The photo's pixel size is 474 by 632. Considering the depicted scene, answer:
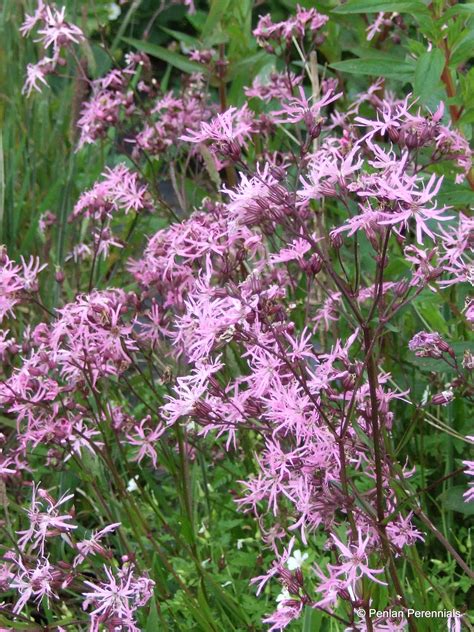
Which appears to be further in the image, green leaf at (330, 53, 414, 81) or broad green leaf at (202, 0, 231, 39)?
broad green leaf at (202, 0, 231, 39)

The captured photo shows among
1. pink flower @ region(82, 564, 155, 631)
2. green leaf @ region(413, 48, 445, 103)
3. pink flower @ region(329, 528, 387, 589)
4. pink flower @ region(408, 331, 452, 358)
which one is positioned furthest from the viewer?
green leaf @ region(413, 48, 445, 103)

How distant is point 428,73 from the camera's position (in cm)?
194

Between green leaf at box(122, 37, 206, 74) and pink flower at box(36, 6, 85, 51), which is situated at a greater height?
pink flower at box(36, 6, 85, 51)

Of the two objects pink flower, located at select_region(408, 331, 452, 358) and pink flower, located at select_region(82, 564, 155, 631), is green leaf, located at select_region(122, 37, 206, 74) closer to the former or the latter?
pink flower, located at select_region(408, 331, 452, 358)

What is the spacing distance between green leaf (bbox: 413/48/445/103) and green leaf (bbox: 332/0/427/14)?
91mm

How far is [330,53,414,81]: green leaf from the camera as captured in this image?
84.6 inches

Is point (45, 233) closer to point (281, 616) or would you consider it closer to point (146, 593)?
point (146, 593)

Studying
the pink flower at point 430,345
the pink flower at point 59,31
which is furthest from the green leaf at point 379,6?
the pink flower at point 59,31

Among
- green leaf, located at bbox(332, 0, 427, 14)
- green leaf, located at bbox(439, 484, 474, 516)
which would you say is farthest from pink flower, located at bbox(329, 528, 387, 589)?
green leaf, located at bbox(332, 0, 427, 14)

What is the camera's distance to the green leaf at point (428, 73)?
1.91 meters

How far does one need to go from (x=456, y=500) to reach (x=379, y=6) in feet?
3.07

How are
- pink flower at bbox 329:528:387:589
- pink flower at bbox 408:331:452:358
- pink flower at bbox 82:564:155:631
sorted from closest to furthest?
pink flower at bbox 329:528:387:589
pink flower at bbox 82:564:155:631
pink flower at bbox 408:331:452:358

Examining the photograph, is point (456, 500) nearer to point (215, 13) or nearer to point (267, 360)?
point (267, 360)

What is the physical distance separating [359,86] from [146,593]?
1911 mm
